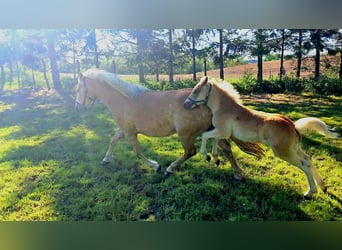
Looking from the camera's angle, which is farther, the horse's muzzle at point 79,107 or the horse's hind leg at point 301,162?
the horse's muzzle at point 79,107

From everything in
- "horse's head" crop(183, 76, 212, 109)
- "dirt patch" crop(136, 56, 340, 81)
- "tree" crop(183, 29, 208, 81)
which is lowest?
"horse's head" crop(183, 76, 212, 109)

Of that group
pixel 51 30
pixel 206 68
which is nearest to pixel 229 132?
pixel 206 68

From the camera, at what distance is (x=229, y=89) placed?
7.62 ft

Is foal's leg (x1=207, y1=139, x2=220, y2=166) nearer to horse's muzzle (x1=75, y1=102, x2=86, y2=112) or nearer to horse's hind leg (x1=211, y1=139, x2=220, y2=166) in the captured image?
horse's hind leg (x1=211, y1=139, x2=220, y2=166)

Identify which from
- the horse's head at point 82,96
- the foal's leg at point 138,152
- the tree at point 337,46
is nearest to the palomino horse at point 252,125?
the foal's leg at point 138,152

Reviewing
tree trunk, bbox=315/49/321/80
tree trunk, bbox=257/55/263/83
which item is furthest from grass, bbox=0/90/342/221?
tree trunk, bbox=315/49/321/80

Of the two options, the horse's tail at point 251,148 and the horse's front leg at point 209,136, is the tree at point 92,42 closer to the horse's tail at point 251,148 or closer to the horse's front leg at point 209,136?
the horse's front leg at point 209,136

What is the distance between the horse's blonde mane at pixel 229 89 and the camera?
7.59ft

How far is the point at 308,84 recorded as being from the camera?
2.43 meters

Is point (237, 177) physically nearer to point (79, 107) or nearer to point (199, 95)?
point (199, 95)

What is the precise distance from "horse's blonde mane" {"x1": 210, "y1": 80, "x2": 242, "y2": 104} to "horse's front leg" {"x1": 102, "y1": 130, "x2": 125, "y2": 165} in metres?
0.67

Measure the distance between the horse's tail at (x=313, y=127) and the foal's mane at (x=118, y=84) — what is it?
39.0 inches

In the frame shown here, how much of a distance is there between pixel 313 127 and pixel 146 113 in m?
1.05

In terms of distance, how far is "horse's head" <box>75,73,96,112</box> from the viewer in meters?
2.37
